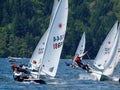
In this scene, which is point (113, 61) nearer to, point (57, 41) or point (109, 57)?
point (109, 57)

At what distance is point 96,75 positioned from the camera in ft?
328

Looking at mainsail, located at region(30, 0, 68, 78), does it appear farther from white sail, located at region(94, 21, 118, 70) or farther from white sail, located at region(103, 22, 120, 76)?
white sail, located at region(94, 21, 118, 70)

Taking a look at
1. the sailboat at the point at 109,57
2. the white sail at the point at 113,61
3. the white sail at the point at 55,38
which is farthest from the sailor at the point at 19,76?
the white sail at the point at 113,61

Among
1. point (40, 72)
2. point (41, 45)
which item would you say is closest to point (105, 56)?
point (41, 45)

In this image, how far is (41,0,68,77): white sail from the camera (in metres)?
78.1

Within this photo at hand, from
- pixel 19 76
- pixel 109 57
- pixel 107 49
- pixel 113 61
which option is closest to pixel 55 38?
pixel 19 76

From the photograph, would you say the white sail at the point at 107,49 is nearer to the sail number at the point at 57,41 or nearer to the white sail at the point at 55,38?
the white sail at the point at 55,38

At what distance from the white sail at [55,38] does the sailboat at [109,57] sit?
751 inches

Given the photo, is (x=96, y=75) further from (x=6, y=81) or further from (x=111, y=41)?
(x=6, y=81)

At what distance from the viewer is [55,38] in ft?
260

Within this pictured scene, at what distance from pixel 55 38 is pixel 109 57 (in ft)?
78.1

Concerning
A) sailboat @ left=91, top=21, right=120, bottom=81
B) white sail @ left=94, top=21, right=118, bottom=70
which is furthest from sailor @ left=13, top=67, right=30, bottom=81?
white sail @ left=94, top=21, right=118, bottom=70

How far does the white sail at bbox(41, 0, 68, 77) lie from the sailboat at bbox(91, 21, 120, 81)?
19.1 metres

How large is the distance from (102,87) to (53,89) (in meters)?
10.4
